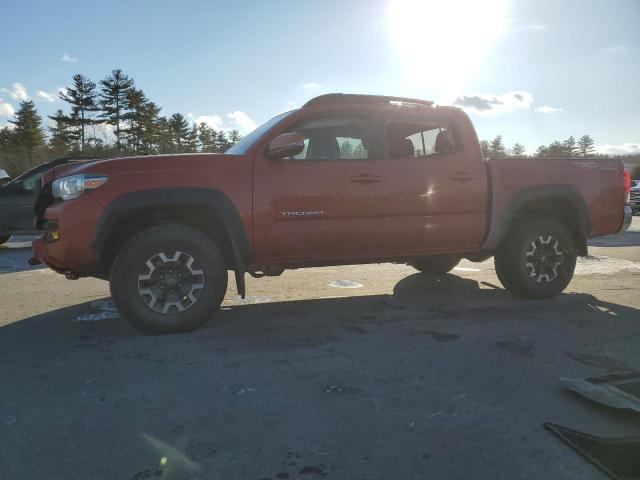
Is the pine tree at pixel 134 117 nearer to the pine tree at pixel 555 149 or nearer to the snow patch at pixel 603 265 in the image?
the snow patch at pixel 603 265

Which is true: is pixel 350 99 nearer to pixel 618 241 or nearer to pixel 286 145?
pixel 286 145

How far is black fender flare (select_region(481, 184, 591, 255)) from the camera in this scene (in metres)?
4.80

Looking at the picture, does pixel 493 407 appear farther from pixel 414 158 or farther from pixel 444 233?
pixel 414 158

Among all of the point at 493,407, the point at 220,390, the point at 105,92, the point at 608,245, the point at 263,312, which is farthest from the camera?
the point at 105,92

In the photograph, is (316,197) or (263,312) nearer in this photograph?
(316,197)

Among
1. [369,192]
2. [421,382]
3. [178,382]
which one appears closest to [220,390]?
[178,382]

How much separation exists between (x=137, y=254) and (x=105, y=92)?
2848 inches

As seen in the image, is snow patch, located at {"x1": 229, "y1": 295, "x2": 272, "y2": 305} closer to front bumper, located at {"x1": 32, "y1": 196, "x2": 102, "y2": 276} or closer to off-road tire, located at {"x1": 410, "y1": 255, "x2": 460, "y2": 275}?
front bumper, located at {"x1": 32, "y1": 196, "x2": 102, "y2": 276}

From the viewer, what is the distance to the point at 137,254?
3658 millimetres

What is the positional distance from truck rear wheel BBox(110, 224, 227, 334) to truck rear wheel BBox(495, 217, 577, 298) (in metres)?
3.12

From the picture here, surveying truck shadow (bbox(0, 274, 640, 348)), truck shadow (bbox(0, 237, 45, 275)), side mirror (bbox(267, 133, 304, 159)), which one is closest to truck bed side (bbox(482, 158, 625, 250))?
truck shadow (bbox(0, 274, 640, 348))

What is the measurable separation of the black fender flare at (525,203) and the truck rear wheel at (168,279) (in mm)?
2797

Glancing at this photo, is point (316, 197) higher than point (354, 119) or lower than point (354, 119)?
lower

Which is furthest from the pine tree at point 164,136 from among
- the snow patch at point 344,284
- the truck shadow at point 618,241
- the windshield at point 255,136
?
the windshield at point 255,136
